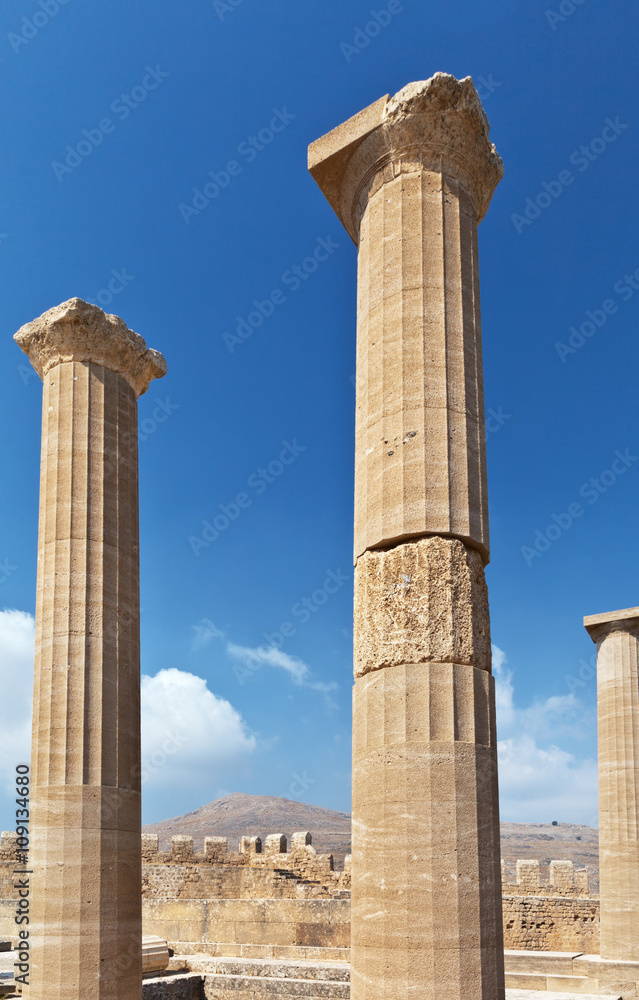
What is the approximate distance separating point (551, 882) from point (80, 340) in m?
15.8

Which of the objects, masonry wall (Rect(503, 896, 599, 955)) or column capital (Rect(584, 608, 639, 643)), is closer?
column capital (Rect(584, 608, 639, 643))

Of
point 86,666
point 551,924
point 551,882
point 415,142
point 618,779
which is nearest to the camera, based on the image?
point 415,142

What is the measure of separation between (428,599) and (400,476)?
2.52 feet

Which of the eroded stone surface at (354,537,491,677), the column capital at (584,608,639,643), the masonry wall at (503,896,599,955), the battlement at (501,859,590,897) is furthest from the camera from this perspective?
the battlement at (501,859,590,897)

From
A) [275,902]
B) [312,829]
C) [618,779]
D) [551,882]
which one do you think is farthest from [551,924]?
[312,829]

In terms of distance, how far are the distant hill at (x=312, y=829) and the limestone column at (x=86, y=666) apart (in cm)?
3855

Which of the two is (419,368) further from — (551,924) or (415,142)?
(551,924)

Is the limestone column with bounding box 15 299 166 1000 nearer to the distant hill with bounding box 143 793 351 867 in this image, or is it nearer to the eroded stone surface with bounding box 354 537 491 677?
the eroded stone surface with bounding box 354 537 491 677

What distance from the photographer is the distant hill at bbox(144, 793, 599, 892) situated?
53.5m

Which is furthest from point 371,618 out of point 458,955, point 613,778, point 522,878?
point 522,878

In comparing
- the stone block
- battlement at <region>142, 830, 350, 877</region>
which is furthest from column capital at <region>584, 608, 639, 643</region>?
the stone block

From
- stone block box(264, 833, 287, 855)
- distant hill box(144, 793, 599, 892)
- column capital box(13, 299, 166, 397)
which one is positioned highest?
column capital box(13, 299, 166, 397)

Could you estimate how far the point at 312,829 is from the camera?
62688 mm

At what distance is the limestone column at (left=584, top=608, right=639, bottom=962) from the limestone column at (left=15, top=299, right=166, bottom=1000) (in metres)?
9.89
